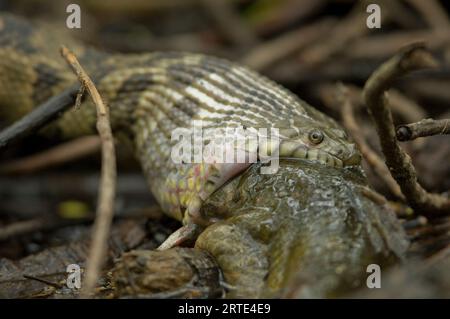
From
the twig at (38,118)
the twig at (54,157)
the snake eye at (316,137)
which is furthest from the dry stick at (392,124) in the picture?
the twig at (54,157)

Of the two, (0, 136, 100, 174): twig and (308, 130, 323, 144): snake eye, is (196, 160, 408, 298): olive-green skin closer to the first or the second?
(308, 130, 323, 144): snake eye

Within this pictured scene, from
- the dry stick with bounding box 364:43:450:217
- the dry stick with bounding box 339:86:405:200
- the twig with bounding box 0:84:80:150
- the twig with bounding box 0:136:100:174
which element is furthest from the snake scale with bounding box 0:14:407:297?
the twig with bounding box 0:136:100:174

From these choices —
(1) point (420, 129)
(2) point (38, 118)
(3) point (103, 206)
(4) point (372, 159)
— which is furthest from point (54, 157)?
(1) point (420, 129)

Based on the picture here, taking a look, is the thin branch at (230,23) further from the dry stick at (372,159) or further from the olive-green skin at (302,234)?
the olive-green skin at (302,234)

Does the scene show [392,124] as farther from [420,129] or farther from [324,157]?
[324,157]

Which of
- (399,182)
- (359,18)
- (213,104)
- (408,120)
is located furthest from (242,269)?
(359,18)
